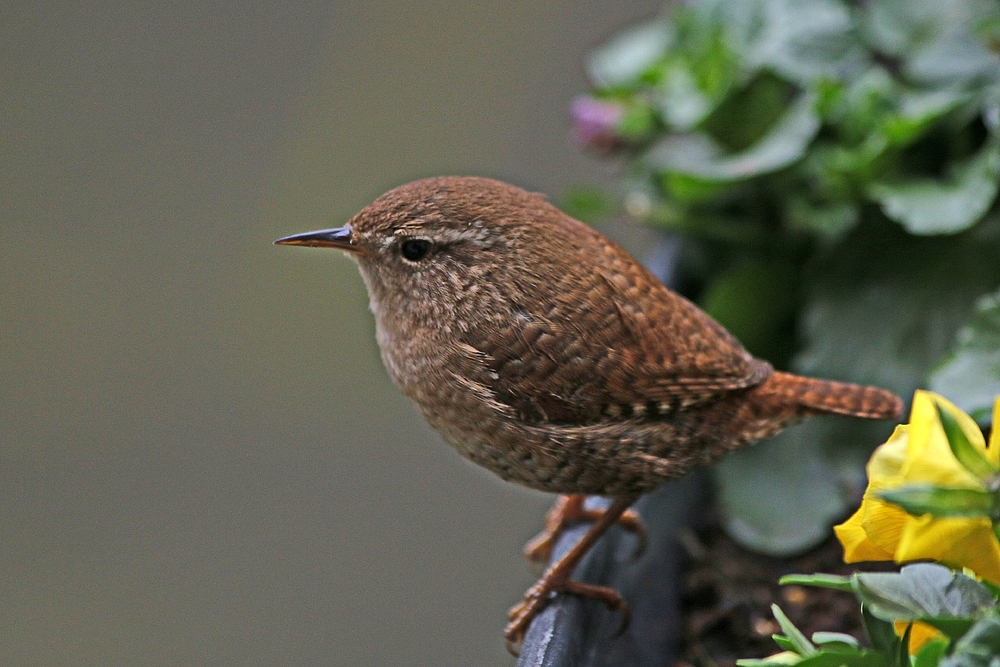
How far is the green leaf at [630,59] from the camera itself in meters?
2.97

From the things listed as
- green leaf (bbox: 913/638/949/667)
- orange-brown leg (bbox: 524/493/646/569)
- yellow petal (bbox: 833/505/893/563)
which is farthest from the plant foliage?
green leaf (bbox: 913/638/949/667)

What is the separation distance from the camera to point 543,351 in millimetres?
1648

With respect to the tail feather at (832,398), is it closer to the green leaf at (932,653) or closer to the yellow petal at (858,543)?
the yellow petal at (858,543)

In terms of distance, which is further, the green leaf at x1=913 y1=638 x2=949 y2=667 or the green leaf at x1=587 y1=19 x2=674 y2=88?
the green leaf at x1=587 y1=19 x2=674 y2=88

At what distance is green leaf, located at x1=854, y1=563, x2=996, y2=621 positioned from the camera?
3.09 feet

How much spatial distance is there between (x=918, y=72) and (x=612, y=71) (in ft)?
3.01

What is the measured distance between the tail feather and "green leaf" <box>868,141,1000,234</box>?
516 millimetres

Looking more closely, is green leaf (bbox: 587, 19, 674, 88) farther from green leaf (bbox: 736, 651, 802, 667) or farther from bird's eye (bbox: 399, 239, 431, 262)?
green leaf (bbox: 736, 651, 802, 667)

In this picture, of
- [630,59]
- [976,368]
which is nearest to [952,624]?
[976,368]

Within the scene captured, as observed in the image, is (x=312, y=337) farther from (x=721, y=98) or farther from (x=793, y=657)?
(x=793, y=657)

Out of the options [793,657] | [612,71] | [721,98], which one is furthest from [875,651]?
[612,71]

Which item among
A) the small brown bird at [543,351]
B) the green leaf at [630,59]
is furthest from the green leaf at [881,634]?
the green leaf at [630,59]

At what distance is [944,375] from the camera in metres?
1.86

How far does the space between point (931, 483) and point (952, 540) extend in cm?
8
